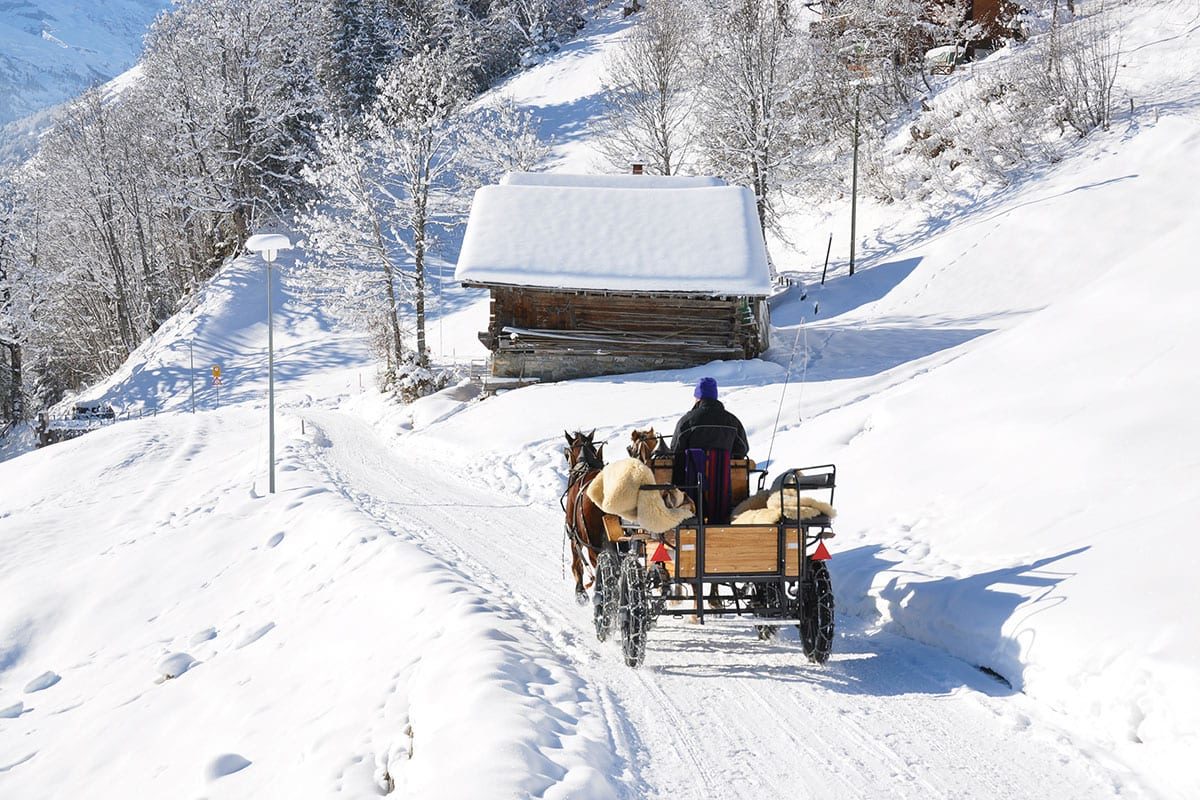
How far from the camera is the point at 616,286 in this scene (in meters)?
25.4

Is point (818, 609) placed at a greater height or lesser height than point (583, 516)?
lesser

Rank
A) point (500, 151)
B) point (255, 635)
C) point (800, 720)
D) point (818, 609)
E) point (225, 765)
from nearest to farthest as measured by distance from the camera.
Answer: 1. point (800, 720)
2. point (818, 609)
3. point (225, 765)
4. point (255, 635)
5. point (500, 151)

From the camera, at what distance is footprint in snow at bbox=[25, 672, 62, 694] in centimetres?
1141

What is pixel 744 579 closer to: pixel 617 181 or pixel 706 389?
pixel 706 389

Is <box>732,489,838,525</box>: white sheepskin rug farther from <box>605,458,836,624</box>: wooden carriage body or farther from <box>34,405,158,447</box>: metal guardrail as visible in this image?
<box>34,405,158,447</box>: metal guardrail

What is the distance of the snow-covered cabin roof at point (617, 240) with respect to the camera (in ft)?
83.5

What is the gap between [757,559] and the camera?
6887 mm

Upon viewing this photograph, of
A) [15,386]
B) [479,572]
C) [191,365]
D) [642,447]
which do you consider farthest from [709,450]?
[15,386]

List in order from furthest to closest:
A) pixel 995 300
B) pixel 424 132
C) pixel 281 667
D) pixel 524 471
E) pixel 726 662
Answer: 1. pixel 424 132
2. pixel 995 300
3. pixel 524 471
4. pixel 281 667
5. pixel 726 662

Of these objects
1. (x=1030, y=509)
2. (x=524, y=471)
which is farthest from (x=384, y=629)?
(x=524, y=471)

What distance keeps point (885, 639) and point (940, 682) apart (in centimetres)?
116

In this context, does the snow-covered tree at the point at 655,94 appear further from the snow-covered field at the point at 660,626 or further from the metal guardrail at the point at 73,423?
the metal guardrail at the point at 73,423

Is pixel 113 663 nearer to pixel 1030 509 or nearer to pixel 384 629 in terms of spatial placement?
pixel 384 629

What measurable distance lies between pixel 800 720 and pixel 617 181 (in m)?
27.1
